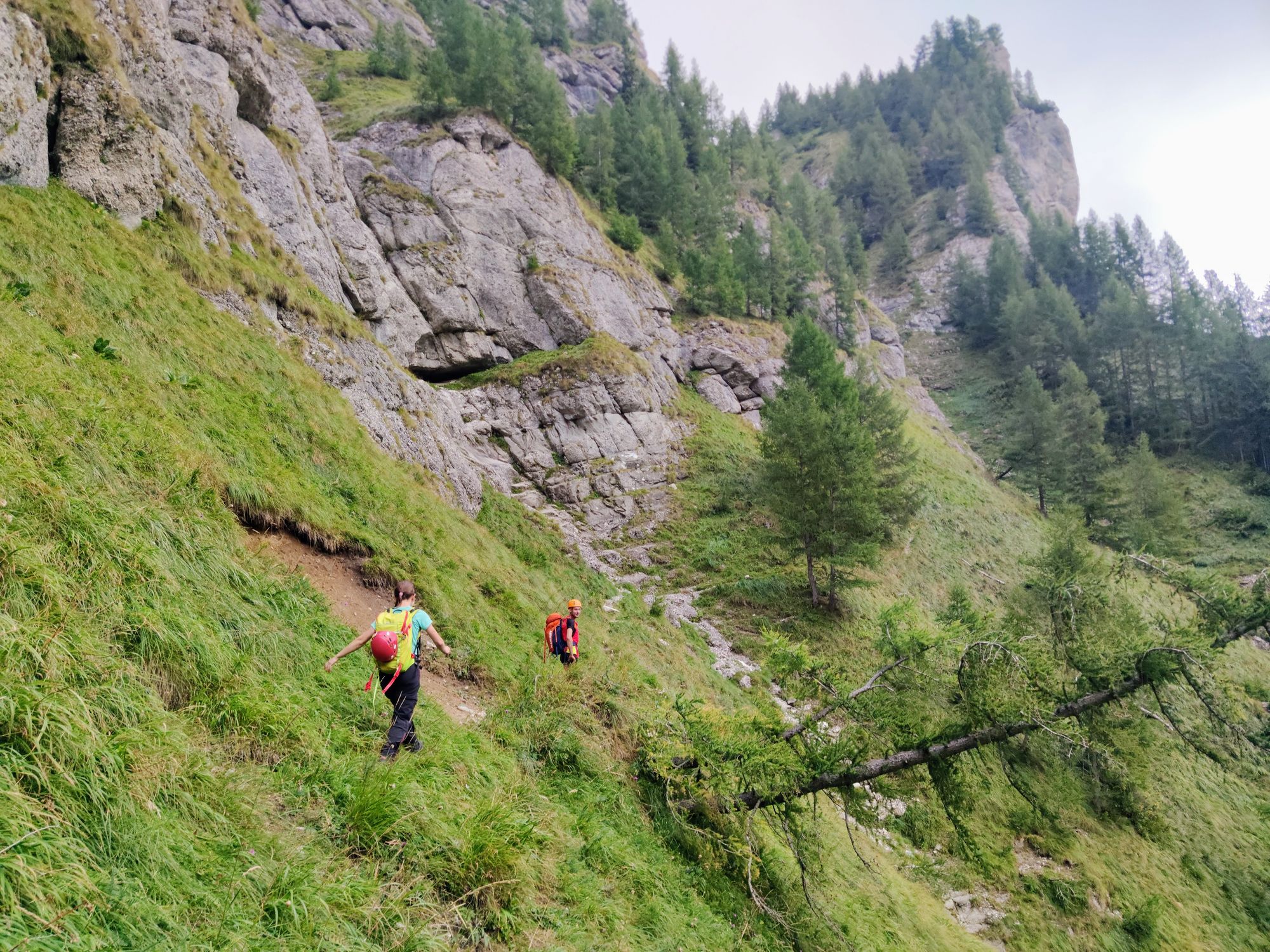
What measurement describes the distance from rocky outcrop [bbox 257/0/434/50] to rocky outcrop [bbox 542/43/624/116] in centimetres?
2117

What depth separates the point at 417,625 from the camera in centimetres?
604

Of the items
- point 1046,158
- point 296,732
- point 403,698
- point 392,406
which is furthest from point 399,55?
point 1046,158

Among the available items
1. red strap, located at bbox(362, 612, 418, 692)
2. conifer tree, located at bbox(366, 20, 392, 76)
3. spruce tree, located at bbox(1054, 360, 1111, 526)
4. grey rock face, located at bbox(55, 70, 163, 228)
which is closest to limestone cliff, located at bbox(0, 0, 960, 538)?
grey rock face, located at bbox(55, 70, 163, 228)

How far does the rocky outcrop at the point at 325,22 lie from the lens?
60.3 meters

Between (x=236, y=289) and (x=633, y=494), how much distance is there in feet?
56.2

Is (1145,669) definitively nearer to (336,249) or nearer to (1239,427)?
(336,249)

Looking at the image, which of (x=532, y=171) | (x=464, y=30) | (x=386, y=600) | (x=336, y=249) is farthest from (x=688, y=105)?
(x=386, y=600)

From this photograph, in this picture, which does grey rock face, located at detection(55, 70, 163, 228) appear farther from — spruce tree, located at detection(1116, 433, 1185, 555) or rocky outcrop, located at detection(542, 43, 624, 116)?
rocky outcrop, located at detection(542, 43, 624, 116)

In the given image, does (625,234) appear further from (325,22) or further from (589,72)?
(589,72)

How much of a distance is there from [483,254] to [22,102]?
73.4ft

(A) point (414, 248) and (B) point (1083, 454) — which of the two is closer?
(A) point (414, 248)

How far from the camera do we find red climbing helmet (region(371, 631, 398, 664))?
5609 millimetres

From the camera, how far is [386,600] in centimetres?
971

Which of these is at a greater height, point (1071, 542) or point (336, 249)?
point (336, 249)
